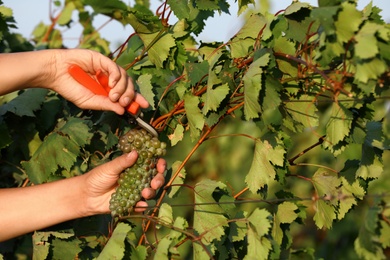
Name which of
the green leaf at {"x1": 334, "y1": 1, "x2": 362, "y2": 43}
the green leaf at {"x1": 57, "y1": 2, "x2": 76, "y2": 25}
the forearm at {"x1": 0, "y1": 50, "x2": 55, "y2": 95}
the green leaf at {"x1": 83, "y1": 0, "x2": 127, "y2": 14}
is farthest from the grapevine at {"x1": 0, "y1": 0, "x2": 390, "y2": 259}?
the green leaf at {"x1": 57, "y1": 2, "x2": 76, "y2": 25}

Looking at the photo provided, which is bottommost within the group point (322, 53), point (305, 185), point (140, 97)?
point (305, 185)

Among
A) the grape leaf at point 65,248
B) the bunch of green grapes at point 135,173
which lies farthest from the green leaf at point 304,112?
the grape leaf at point 65,248

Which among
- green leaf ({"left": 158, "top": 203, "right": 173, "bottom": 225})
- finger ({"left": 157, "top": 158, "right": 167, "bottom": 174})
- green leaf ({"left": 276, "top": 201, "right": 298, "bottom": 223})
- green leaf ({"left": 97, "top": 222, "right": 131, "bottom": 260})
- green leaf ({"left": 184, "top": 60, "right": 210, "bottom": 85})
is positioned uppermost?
green leaf ({"left": 184, "top": 60, "right": 210, "bottom": 85})

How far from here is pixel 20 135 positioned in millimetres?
3076

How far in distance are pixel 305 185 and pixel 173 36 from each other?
304 cm

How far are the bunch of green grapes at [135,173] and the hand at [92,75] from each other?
0.37 ft

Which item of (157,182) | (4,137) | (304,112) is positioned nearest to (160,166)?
(157,182)

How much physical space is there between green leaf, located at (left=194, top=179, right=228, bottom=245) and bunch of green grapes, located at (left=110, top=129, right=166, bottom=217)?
181 millimetres

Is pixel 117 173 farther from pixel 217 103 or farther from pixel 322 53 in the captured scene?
pixel 322 53

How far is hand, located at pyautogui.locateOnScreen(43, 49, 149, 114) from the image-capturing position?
2.35m

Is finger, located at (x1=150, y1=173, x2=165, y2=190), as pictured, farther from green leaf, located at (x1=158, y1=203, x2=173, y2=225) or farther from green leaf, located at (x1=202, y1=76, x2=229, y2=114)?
green leaf, located at (x1=202, y1=76, x2=229, y2=114)

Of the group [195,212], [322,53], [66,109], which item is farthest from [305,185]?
[322,53]

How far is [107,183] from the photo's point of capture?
2410 millimetres

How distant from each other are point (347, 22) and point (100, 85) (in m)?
0.90
